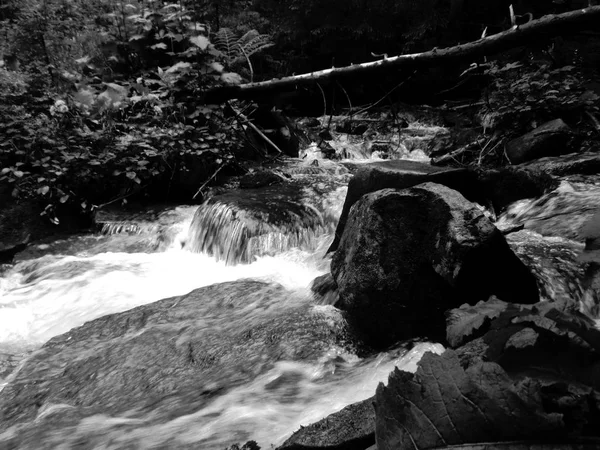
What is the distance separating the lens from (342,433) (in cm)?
164

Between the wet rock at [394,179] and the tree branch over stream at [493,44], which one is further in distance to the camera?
the wet rock at [394,179]

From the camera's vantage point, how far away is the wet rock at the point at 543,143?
6199 mm

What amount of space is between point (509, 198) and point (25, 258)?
6.30m

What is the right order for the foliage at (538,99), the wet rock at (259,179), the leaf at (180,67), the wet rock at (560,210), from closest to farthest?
the wet rock at (560,210), the foliage at (538,99), the wet rock at (259,179), the leaf at (180,67)

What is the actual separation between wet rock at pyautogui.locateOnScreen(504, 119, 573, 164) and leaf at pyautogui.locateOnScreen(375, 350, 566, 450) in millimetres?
5842

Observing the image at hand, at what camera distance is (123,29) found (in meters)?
8.76

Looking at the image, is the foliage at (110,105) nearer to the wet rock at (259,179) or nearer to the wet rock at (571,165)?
the wet rock at (259,179)

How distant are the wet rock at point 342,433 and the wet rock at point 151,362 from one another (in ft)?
2.65

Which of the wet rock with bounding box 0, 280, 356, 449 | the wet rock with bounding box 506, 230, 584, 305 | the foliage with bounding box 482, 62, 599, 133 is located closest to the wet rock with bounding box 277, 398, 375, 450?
the wet rock with bounding box 0, 280, 356, 449

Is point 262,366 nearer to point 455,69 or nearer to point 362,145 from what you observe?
point 362,145

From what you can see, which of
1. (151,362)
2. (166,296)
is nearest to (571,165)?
(166,296)

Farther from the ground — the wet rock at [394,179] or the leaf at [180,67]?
the leaf at [180,67]

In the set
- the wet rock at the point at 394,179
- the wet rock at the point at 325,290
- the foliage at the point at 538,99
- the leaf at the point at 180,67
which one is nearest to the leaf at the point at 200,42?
the leaf at the point at 180,67

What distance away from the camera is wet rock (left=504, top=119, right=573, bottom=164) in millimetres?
6199
